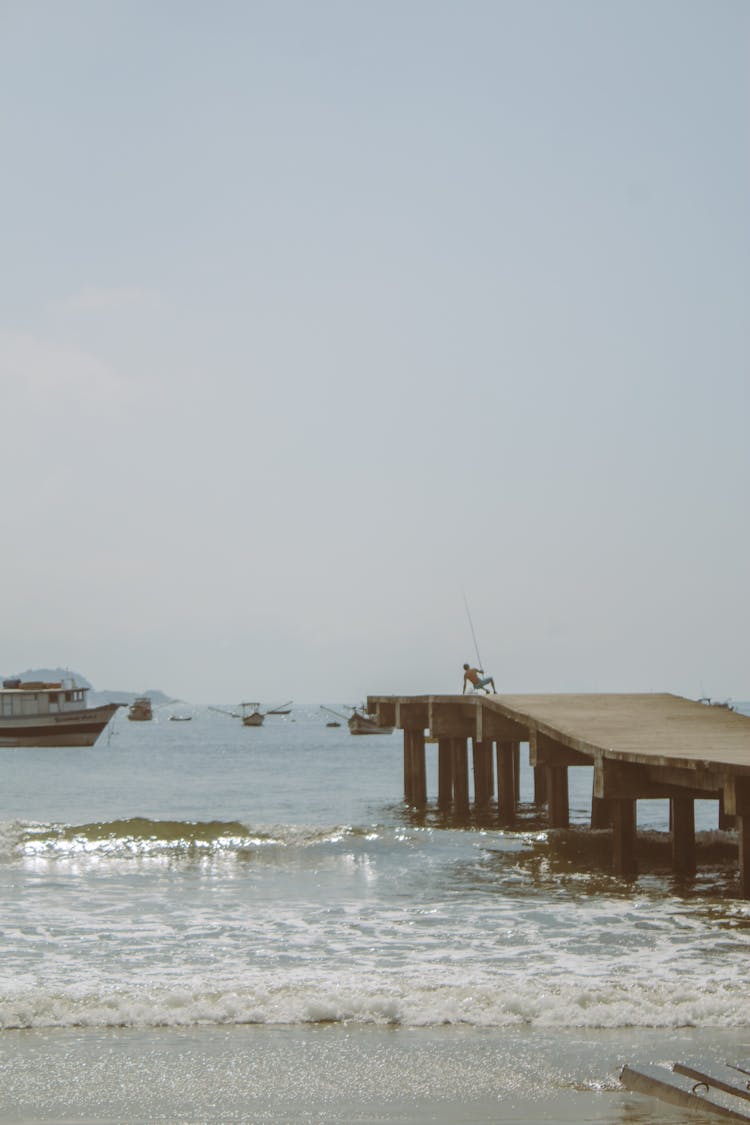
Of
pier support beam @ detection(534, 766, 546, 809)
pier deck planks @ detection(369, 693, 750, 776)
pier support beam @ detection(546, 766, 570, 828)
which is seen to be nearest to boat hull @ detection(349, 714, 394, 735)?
pier support beam @ detection(534, 766, 546, 809)

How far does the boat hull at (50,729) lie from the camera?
67.9 metres

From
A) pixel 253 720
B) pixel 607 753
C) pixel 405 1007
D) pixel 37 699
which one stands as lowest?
pixel 253 720

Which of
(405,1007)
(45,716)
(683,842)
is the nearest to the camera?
(405,1007)

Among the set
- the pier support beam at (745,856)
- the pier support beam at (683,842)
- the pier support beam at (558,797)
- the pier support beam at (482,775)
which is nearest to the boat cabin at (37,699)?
the pier support beam at (482,775)

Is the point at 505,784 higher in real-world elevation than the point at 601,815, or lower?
higher

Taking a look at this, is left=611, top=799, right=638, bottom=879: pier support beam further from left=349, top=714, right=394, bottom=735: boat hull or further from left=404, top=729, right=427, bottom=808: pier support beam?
left=349, top=714, right=394, bottom=735: boat hull

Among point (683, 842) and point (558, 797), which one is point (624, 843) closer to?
point (683, 842)

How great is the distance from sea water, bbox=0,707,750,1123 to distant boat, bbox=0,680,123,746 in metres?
44.1

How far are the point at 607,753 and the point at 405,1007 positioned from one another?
7.16m

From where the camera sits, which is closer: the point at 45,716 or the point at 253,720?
the point at 45,716

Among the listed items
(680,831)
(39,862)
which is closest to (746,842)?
(680,831)

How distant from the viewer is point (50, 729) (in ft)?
225

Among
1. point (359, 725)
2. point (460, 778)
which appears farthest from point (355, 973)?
point (359, 725)

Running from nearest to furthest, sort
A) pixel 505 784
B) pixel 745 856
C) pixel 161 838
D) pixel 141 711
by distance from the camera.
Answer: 1. pixel 745 856
2. pixel 161 838
3. pixel 505 784
4. pixel 141 711
